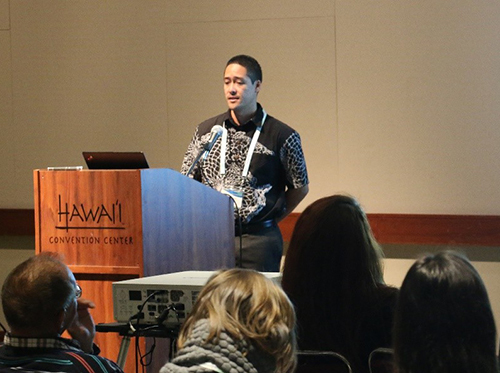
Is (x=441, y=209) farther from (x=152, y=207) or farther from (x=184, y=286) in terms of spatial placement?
(x=184, y=286)

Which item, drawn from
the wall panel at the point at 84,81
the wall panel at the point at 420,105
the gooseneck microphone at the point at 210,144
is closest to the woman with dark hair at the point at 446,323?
the gooseneck microphone at the point at 210,144

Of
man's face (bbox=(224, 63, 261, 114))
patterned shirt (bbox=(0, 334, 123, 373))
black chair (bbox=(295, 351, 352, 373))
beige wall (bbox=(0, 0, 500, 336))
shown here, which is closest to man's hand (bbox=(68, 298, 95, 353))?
patterned shirt (bbox=(0, 334, 123, 373))

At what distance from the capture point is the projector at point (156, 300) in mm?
2670

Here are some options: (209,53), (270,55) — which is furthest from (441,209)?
(209,53)

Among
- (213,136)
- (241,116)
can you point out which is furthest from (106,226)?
(241,116)

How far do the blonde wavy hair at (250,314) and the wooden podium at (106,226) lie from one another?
5.04 ft

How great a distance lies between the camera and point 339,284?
259 cm

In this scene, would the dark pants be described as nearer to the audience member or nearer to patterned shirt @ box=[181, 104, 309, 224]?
patterned shirt @ box=[181, 104, 309, 224]

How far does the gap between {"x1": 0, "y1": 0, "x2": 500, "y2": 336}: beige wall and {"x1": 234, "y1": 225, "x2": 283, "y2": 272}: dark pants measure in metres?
1.41

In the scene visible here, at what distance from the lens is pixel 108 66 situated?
644cm

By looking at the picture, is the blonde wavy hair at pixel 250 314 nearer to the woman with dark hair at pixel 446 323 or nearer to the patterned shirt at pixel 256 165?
the woman with dark hair at pixel 446 323

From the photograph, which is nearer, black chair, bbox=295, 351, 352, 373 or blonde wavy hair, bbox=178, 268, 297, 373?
blonde wavy hair, bbox=178, 268, 297, 373

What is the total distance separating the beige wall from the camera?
5.67m

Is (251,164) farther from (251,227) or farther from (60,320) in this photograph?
(60,320)
